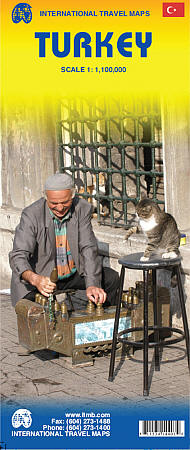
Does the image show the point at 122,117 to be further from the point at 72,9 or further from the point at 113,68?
the point at 72,9

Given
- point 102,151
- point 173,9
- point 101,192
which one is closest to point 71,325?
point 173,9

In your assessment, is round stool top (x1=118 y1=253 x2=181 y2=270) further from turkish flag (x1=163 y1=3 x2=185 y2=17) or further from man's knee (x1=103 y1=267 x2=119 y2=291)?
turkish flag (x1=163 y1=3 x2=185 y2=17)

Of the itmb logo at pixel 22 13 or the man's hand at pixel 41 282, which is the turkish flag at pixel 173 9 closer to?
the itmb logo at pixel 22 13

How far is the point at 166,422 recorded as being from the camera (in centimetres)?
394

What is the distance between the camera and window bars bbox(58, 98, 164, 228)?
692 cm

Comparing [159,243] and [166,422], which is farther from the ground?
[159,243]

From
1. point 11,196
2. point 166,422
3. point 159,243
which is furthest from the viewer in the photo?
point 11,196

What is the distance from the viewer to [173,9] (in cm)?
499

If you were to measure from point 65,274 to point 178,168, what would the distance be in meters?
1.17

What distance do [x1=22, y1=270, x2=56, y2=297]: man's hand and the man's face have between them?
0.48 m

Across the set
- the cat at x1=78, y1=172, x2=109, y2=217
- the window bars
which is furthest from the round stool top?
the cat at x1=78, y1=172, x2=109, y2=217

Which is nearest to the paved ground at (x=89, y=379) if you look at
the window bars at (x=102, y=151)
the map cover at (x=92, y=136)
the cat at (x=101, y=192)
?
the map cover at (x=92, y=136)

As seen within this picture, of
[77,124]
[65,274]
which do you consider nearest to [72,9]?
[65,274]

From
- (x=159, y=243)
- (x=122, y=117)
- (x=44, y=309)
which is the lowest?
(x=44, y=309)
